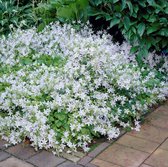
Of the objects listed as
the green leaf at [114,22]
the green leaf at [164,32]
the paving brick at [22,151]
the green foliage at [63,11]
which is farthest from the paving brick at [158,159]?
the green foliage at [63,11]

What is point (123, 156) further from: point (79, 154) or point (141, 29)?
point (141, 29)

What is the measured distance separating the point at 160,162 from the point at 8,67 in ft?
5.52

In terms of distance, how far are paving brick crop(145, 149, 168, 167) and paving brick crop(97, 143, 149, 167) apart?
5 centimetres

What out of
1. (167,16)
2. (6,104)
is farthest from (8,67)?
(167,16)

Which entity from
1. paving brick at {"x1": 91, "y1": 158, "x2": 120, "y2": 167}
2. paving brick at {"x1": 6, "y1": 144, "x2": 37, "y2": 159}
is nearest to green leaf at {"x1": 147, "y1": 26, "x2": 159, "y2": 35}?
paving brick at {"x1": 91, "y1": 158, "x2": 120, "y2": 167}

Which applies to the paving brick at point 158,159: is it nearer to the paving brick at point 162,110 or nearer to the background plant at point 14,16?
the paving brick at point 162,110

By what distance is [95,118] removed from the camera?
3053 millimetres

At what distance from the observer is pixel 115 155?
2842mm

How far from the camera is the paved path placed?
273 centimetres

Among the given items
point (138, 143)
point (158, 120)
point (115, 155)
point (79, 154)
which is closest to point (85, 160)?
point (79, 154)

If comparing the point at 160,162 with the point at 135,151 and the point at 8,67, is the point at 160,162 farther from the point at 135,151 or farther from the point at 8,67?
the point at 8,67

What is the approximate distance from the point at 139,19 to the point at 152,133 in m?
1.30

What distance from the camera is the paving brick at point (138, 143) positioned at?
2.95 metres

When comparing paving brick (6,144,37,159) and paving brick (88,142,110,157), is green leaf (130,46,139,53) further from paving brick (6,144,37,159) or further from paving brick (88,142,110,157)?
paving brick (6,144,37,159)
